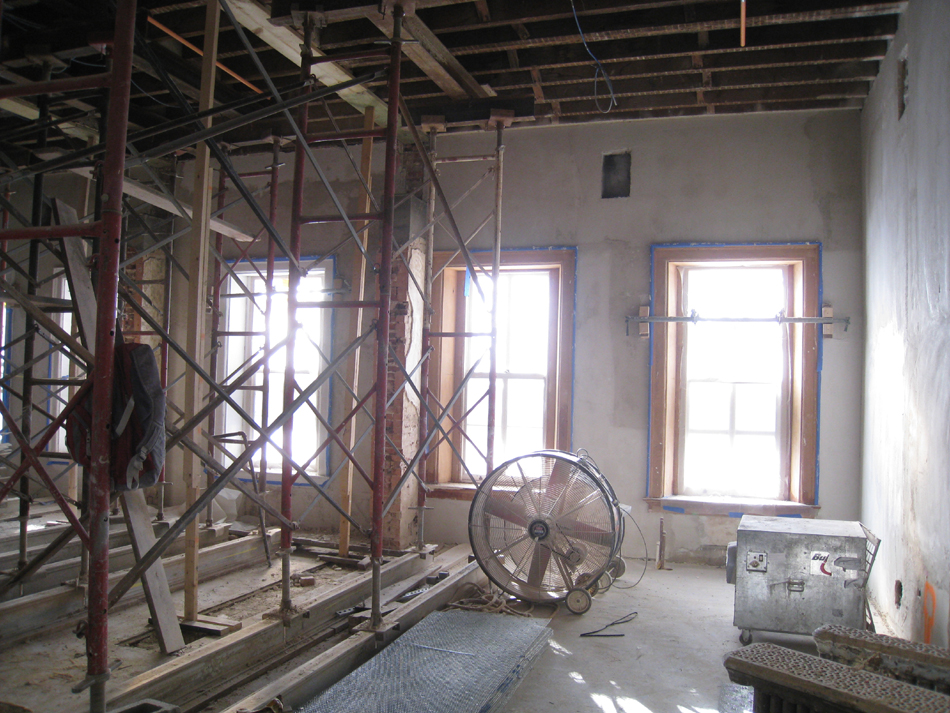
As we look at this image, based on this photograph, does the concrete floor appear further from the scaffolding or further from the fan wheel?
the scaffolding

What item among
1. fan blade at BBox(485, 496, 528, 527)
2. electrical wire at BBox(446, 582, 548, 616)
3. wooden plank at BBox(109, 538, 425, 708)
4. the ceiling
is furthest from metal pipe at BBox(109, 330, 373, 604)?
the ceiling

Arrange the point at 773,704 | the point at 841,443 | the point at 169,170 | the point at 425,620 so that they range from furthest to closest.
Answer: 1. the point at 169,170
2. the point at 841,443
3. the point at 425,620
4. the point at 773,704

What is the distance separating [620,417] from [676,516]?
3.58 feet

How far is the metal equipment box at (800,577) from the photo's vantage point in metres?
4.32

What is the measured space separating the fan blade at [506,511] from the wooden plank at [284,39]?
295 cm

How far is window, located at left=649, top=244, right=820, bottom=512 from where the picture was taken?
6484 millimetres

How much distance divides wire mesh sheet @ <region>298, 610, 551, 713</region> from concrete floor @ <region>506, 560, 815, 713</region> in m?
0.19

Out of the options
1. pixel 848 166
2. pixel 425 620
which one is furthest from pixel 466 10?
pixel 425 620

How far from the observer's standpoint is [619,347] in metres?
6.76

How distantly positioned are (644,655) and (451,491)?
120 inches

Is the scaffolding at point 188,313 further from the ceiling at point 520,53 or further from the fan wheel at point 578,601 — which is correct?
the fan wheel at point 578,601

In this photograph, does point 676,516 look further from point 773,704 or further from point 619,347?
point 773,704

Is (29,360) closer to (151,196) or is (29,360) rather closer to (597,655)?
(151,196)

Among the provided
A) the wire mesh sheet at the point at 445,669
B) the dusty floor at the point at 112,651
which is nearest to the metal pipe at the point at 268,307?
the dusty floor at the point at 112,651
